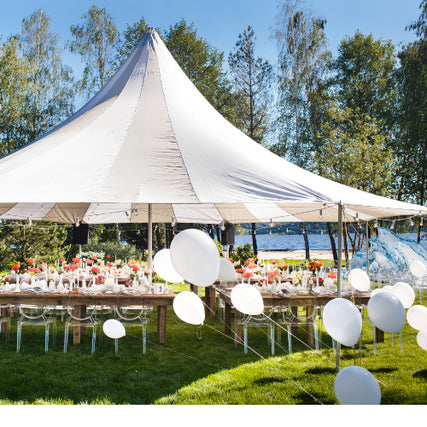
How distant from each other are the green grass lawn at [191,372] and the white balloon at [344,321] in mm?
831

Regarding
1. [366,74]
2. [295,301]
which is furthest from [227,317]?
[366,74]

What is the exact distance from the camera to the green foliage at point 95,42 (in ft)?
51.1

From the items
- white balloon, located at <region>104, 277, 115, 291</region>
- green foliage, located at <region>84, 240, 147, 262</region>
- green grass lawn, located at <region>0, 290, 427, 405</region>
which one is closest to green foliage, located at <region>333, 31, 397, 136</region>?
green foliage, located at <region>84, 240, 147, 262</region>

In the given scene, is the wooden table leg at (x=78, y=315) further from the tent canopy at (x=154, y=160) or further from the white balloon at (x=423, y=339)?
the white balloon at (x=423, y=339)

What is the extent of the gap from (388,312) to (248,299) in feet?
4.06

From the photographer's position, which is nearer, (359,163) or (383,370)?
(383,370)

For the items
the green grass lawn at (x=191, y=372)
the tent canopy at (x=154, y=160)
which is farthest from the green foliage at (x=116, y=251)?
the tent canopy at (x=154, y=160)

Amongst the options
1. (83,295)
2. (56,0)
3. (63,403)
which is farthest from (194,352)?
(56,0)

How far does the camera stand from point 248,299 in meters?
3.99

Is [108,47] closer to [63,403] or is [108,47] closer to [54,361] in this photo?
[54,361]

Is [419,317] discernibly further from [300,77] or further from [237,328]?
[300,77]

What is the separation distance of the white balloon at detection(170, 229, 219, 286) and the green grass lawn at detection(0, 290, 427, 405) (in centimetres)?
115

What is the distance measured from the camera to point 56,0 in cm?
580
